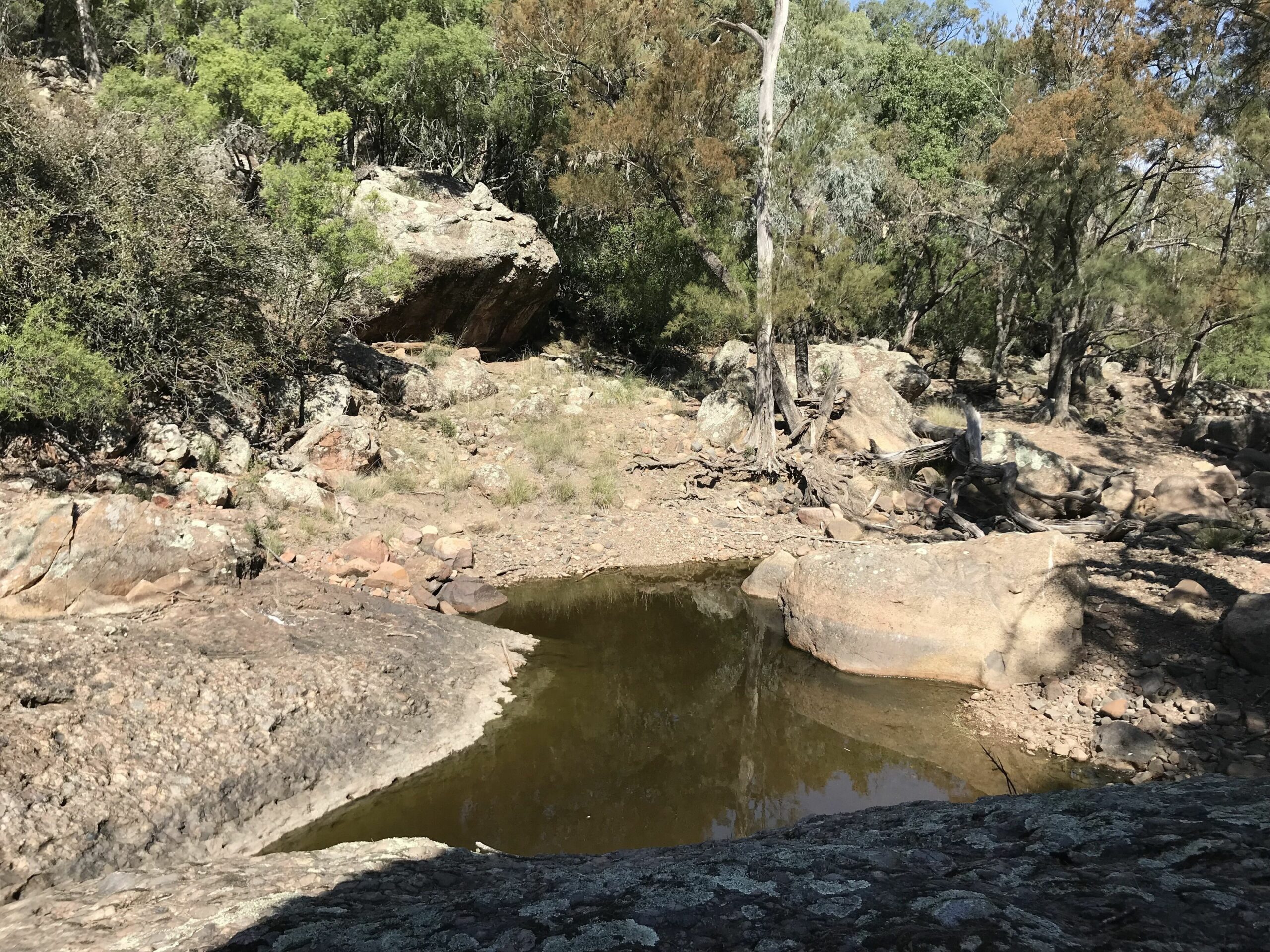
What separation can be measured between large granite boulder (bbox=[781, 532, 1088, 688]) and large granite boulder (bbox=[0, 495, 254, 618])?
6.87 m

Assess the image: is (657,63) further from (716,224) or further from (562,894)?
(562,894)

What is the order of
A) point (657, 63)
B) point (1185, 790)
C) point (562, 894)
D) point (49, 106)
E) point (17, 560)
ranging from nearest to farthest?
point (562, 894) → point (1185, 790) → point (17, 560) → point (49, 106) → point (657, 63)

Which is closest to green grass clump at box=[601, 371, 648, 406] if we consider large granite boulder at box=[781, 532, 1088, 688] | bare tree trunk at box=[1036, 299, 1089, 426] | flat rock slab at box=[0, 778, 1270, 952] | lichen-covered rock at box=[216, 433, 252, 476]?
lichen-covered rock at box=[216, 433, 252, 476]

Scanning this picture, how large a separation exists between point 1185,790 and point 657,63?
57.3ft

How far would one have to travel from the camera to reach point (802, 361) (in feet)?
59.2

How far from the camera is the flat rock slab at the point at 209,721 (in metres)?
5.04

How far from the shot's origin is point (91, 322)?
11203 mm

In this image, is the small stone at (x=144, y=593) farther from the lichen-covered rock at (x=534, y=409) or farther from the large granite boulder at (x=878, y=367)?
the large granite boulder at (x=878, y=367)

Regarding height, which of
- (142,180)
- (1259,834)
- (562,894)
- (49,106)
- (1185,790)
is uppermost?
(49,106)

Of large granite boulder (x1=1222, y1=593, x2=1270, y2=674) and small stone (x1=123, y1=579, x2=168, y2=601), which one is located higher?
large granite boulder (x1=1222, y1=593, x2=1270, y2=674)

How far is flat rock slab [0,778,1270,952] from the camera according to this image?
246 centimetres

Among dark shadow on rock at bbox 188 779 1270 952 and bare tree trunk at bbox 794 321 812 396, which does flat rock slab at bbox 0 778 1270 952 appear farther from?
bare tree trunk at bbox 794 321 812 396

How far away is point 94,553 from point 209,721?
2.43 meters

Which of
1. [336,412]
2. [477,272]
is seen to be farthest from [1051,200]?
[336,412]
